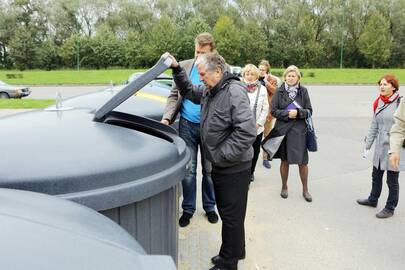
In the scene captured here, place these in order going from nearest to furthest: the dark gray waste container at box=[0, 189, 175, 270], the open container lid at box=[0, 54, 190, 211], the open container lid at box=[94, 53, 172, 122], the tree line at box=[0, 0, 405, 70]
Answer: the dark gray waste container at box=[0, 189, 175, 270] < the open container lid at box=[0, 54, 190, 211] < the open container lid at box=[94, 53, 172, 122] < the tree line at box=[0, 0, 405, 70]

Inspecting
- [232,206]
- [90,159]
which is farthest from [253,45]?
[90,159]

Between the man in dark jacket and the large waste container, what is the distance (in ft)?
1.39

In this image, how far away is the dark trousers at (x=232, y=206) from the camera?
3.00m

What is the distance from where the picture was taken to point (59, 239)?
48.4 inches

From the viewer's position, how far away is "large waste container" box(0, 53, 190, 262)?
1893mm

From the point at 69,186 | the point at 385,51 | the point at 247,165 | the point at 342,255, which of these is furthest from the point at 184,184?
the point at 385,51

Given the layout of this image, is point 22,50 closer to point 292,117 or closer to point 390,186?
point 292,117

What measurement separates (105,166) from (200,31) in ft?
151

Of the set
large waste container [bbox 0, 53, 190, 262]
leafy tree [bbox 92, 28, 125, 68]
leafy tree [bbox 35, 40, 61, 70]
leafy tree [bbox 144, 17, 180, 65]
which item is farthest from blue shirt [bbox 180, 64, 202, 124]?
leafy tree [bbox 35, 40, 61, 70]

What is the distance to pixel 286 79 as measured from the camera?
473 cm

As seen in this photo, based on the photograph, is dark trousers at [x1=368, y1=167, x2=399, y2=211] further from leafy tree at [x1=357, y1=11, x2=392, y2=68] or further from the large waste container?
leafy tree at [x1=357, y1=11, x2=392, y2=68]

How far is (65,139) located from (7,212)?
2.62 ft

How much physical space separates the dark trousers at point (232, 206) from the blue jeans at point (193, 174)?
62 centimetres

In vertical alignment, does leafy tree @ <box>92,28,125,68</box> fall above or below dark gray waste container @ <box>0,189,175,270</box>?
below
